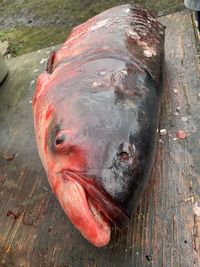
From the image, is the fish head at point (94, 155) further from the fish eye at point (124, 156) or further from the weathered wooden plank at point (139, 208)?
the weathered wooden plank at point (139, 208)

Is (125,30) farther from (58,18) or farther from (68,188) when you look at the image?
(58,18)

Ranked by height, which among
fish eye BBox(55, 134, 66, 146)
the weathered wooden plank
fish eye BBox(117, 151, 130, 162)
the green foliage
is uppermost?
fish eye BBox(55, 134, 66, 146)

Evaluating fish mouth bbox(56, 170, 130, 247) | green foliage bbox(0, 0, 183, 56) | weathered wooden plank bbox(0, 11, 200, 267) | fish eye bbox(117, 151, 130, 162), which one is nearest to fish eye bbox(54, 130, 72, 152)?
fish mouth bbox(56, 170, 130, 247)

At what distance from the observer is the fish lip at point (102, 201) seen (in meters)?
2.17

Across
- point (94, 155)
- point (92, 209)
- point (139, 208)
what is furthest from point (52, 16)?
point (92, 209)

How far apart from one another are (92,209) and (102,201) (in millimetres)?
75

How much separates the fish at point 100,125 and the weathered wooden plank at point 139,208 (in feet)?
1.01

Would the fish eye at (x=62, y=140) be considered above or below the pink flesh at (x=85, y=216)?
above

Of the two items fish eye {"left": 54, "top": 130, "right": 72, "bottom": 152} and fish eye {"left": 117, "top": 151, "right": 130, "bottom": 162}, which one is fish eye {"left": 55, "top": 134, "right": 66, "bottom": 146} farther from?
fish eye {"left": 117, "top": 151, "right": 130, "bottom": 162}

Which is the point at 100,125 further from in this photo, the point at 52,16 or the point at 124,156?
the point at 52,16

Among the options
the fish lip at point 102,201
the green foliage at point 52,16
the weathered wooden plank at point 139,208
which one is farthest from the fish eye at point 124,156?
the green foliage at point 52,16

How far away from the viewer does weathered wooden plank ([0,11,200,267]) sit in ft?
8.21

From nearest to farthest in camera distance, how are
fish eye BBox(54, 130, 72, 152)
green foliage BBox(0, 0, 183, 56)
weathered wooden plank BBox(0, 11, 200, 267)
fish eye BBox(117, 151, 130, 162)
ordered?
Answer: 1. fish eye BBox(117, 151, 130, 162)
2. fish eye BBox(54, 130, 72, 152)
3. weathered wooden plank BBox(0, 11, 200, 267)
4. green foliage BBox(0, 0, 183, 56)

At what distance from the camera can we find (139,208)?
2734mm
